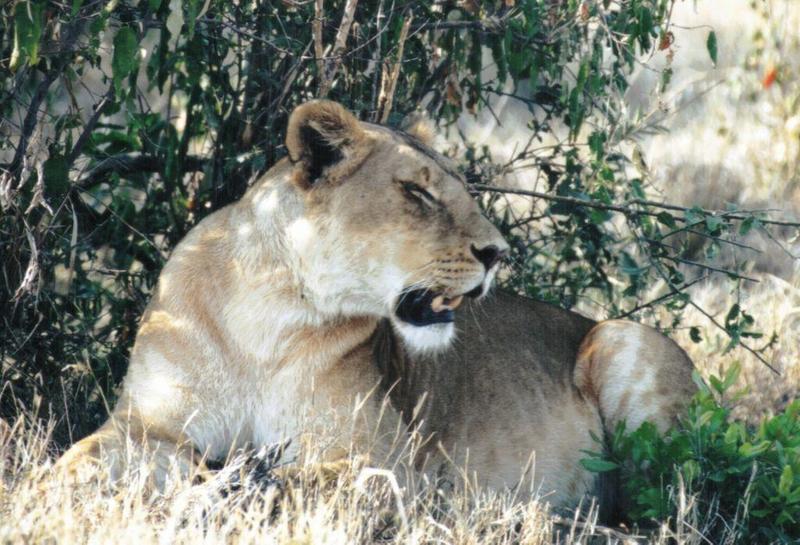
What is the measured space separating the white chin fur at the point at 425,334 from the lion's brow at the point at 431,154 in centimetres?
47

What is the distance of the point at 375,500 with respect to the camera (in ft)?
11.8

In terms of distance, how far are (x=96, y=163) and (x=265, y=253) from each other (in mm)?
1374

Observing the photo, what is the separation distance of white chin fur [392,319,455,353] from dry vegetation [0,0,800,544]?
1.46 feet

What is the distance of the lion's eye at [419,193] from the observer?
412 cm

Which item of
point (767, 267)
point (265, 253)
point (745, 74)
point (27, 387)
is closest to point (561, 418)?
point (265, 253)

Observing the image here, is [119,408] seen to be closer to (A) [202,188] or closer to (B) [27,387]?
(B) [27,387]

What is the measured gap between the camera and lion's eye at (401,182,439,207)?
13.5ft

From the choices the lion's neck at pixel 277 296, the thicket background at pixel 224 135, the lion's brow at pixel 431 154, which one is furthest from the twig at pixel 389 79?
the lion's neck at pixel 277 296

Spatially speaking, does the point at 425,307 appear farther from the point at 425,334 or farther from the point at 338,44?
the point at 338,44

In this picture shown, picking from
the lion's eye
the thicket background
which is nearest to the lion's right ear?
the lion's eye

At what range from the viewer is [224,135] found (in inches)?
215

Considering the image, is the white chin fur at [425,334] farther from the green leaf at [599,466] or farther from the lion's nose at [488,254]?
the green leaf at [599,466]

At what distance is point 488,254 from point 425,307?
0.27m

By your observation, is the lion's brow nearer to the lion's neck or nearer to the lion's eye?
the lion's eye
